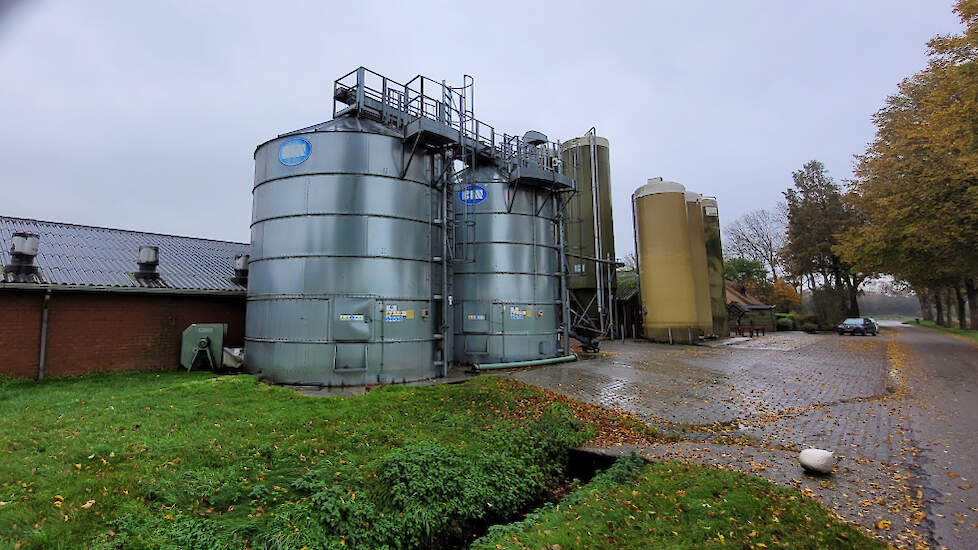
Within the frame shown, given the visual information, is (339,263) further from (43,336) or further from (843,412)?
(843,412)

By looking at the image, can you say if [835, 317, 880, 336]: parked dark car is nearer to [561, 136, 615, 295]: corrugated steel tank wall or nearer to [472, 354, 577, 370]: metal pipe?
[561, 136, 615, 295]: corrugated steel tank wall

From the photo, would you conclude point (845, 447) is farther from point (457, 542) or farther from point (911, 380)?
point (911, 380)

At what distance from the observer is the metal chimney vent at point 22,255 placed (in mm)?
12129

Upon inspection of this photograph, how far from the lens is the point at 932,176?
19609 millimetres

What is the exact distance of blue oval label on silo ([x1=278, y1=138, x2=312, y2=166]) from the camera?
13133mm

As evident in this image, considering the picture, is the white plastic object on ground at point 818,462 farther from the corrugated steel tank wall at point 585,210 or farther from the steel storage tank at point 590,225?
the corrugated steel tank wall at point 585,210

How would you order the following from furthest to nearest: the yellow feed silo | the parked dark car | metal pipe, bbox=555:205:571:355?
the parked dark car → the yellow feed silo → metal pipe, bbox=555:205:571:355

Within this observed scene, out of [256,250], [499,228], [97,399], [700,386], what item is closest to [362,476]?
[97,399]

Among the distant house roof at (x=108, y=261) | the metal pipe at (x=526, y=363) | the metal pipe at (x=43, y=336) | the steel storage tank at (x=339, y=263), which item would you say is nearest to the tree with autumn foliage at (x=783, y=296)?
the metal pipe at (x=526, y=363)

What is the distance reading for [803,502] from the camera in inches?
208

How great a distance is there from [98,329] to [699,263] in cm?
3153

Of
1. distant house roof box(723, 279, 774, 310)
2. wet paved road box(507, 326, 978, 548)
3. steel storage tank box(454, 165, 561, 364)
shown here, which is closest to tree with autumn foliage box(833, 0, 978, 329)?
wet paved road box(507, 326, 978, 548)

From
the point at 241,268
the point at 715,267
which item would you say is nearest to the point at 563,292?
the point at 241,268

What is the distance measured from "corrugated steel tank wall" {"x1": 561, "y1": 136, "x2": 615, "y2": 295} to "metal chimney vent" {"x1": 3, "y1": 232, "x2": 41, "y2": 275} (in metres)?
24.2
